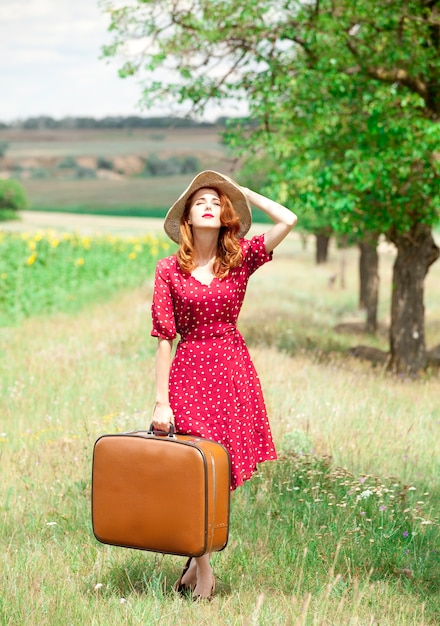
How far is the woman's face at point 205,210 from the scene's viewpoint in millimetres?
4590

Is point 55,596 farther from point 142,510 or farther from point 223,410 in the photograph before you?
point 223,410

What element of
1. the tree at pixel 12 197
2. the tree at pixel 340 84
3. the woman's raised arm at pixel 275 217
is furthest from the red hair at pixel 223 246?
the tree at pixel 12 197

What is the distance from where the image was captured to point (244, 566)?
4.95 meters

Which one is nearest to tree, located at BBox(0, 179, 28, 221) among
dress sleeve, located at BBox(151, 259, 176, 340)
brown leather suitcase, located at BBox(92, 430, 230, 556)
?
dress sleeve, located at BBox(151, 259, 176, 340)

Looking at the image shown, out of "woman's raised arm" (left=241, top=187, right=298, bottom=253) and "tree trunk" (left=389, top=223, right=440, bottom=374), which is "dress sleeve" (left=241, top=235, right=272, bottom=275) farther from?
"tree trunk" (left=389, top=223, right=440, bottom=374)

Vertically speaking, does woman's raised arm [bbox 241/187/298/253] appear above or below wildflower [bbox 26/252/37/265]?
above

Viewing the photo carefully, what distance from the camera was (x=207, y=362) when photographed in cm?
458

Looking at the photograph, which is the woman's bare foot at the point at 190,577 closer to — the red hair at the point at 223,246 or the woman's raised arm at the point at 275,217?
the red hair at the point at 223,246

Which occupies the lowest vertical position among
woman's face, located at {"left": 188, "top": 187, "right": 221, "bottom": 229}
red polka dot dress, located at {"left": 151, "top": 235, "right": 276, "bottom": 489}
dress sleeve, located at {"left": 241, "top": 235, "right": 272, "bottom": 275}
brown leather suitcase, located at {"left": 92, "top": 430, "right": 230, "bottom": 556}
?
brown leather suitcase, located at {"left": 92, "top": 430, "right": 230, "bottom": 556}

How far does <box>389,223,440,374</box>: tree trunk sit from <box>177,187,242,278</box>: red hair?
8576mm

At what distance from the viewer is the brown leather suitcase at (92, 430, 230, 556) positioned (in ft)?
13.6

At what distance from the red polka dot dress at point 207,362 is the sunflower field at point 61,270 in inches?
452

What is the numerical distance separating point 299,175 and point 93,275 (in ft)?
36.3

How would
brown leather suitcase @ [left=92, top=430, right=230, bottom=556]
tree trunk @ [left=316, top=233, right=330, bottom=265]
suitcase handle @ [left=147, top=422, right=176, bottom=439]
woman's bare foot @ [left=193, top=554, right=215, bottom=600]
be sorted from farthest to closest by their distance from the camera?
tree trunk @ [left=316, top=233, right=330, bottom=265] < woman's bare foot @ [left=193, top=554, right=215, bottom=600] < suitcase handle @ [left=147, top=422, right=176, bottom=439] < brown leather suitcase @ [left=92, top=430, right=230, bottom=556]
